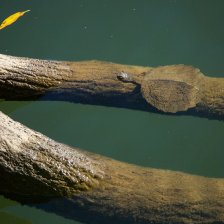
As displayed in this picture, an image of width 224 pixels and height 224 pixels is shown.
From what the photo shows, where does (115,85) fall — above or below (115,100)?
above

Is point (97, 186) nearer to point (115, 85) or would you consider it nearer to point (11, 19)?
point (115, 85)

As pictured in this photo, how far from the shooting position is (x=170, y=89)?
8.40ft

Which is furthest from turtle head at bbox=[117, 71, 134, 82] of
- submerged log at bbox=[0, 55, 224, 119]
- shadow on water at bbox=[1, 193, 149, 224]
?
shadow on water at bbox=[1, 193, 149, 224]

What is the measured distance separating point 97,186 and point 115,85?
2.66 ft

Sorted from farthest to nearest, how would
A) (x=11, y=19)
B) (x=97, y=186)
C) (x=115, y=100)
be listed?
(x=11, y=19), (x=115, y=100), (x=97, y=186)

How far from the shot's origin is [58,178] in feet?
6.51

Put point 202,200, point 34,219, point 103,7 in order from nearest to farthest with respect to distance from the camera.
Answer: point 202,200, point 34,219, point 103,7

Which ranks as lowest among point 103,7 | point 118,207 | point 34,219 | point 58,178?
point 34,219

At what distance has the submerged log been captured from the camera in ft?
8.27

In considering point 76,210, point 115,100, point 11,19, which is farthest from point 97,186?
point 11,19

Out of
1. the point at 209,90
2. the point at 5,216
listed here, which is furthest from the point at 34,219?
the point at 209,90

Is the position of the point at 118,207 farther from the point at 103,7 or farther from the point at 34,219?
the point at 103,7

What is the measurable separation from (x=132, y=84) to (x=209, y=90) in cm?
48

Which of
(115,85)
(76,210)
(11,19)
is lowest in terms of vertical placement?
(76,210)
